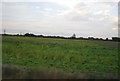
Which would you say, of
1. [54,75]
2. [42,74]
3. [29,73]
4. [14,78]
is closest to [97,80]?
[54,75]

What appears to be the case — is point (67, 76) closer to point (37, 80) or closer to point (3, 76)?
point (37, 80)

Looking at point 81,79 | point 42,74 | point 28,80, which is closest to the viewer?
point 28,80

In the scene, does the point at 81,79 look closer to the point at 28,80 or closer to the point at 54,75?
the point at 54,75

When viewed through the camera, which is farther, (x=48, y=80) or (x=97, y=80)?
(x=97, y=80)

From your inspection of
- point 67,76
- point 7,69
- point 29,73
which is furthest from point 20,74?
point 67,76

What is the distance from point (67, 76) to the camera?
9047mm

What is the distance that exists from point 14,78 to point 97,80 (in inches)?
143

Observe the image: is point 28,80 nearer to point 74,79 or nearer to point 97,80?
point 74,79

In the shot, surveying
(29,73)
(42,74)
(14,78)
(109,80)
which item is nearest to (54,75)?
(42,74)

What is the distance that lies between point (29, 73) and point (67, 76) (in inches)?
69.7

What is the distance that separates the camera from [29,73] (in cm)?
887

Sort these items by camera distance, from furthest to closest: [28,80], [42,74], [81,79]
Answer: [42,74] < [81,79] < [28,80]

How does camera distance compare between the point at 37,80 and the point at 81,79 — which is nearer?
the point at 37,80

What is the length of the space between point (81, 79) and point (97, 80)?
0.76 metres
